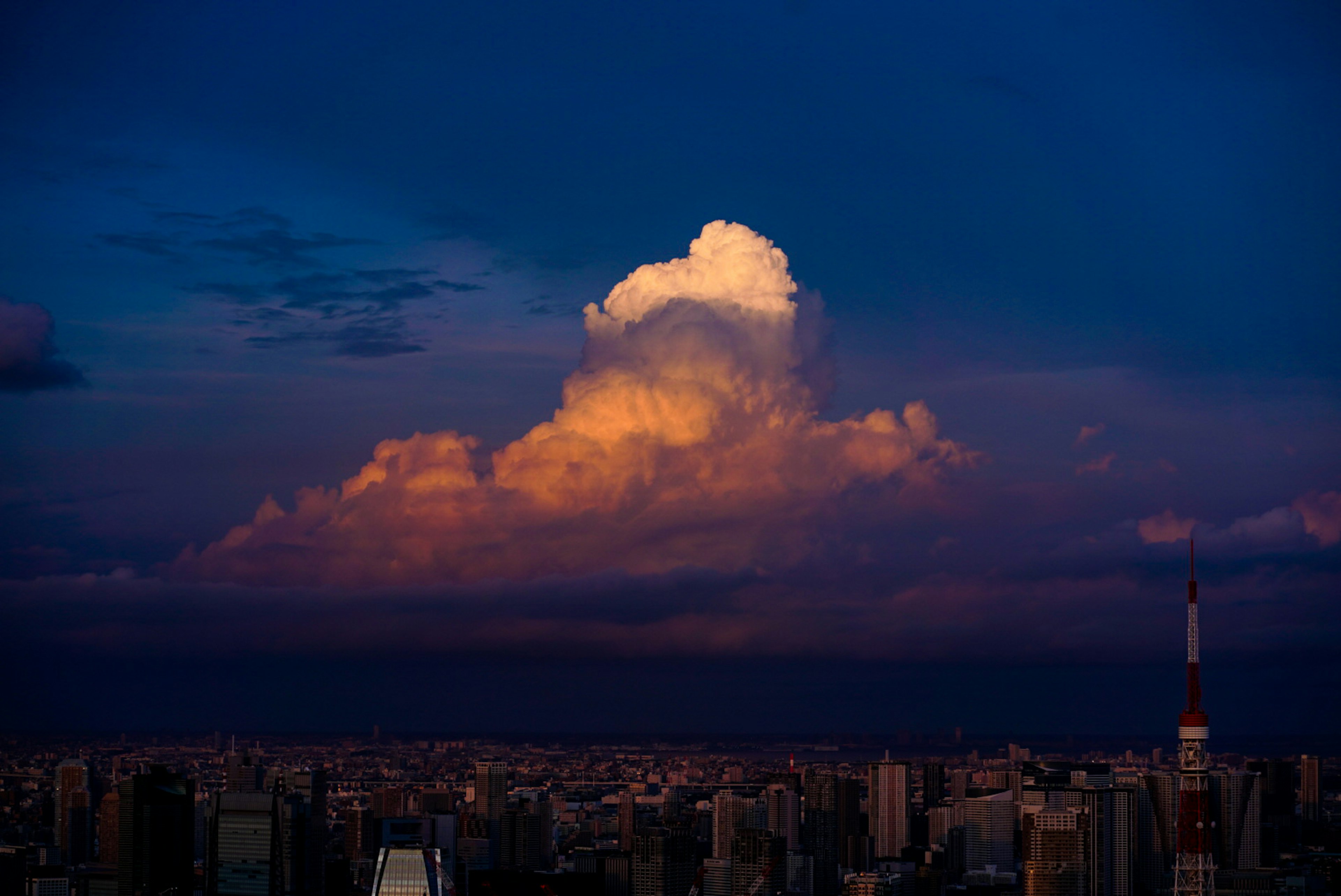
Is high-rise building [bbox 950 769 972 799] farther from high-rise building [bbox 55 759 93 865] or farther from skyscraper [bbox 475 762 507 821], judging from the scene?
high-rise building [bbox 55 759 93 865]

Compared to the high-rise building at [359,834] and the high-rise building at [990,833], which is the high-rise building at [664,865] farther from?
the high-rise building at [990,833]

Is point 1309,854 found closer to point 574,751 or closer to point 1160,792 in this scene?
point 1160,792

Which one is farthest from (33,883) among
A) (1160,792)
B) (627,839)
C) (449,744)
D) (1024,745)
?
(1024,745)

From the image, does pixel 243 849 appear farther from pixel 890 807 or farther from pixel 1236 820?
pixel 890 807

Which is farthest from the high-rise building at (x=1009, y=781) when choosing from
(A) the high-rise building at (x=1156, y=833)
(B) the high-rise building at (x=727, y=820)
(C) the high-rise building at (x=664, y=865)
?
(C) the high-rise building at (x=664, y=865)

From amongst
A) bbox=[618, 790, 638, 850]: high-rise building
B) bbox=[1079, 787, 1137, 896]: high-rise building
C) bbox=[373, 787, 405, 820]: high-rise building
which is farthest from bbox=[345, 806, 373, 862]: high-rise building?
bbox=[1079, 787, 1137, 896]: high-rise building
